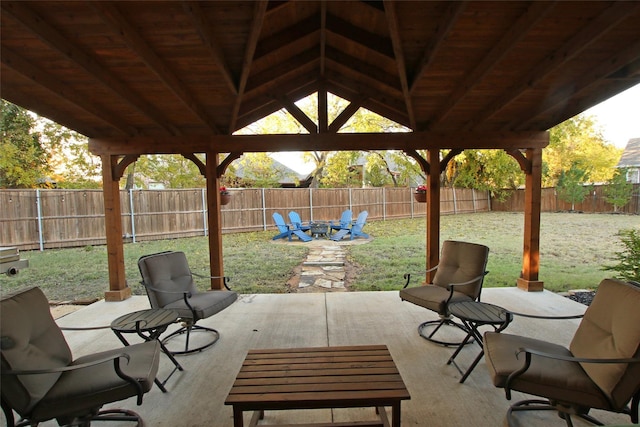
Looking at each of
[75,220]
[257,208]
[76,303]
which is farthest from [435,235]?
[75,220]

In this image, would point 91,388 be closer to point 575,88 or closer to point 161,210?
point 575,88

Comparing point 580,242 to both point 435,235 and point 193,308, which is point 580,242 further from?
point 193,308

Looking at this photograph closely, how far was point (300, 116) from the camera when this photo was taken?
184 inches

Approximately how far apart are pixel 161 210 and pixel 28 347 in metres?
8.90

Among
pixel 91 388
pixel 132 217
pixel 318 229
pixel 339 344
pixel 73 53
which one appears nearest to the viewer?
pixel 91 388

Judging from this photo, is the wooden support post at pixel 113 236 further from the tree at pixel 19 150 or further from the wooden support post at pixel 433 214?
the tree at pixel 19 150

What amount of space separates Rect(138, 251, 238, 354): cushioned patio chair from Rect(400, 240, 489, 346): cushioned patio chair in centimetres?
197

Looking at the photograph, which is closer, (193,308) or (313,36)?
(193,308)

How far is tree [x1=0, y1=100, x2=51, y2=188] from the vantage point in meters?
9.91

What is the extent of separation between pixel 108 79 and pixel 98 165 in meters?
11.5

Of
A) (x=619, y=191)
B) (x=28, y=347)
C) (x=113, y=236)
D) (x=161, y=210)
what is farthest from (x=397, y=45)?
(x=619, y=191)

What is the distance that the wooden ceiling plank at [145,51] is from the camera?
2.43 m

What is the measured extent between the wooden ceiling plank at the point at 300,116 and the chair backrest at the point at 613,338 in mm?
3592

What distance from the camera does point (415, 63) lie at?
12.0ft
